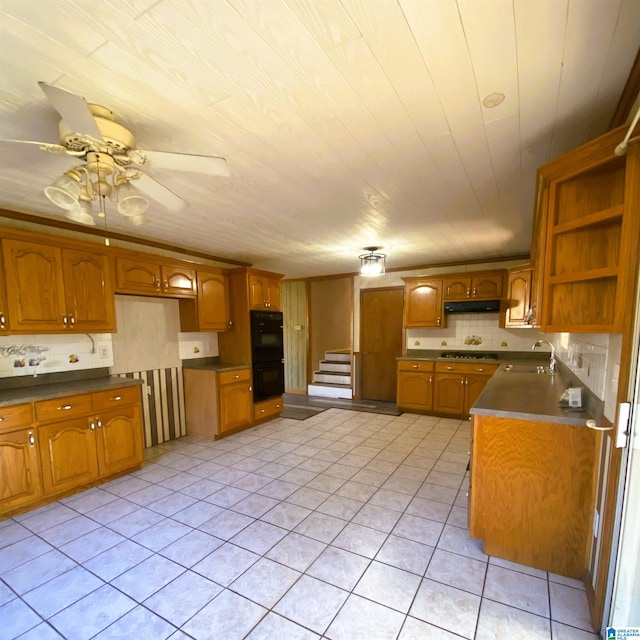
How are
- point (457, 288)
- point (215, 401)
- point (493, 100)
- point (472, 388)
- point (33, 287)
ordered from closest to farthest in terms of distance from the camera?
point (493, 100), point (33, 287), point (215, 401), point (472, 388), point (457, 288)

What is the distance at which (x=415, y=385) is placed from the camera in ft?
16.2

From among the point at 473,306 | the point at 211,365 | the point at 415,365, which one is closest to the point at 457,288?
the point at 473,306

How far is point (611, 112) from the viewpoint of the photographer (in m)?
1.46

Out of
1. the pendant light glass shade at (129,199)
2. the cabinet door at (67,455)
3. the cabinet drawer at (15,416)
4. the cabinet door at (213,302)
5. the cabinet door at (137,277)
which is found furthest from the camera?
the cabinet door at (213,302)

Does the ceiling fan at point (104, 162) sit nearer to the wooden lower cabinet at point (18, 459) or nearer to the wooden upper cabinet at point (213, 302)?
the wooden lower cabinet at point (18, 459)

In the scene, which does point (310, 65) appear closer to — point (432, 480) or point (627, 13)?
point (627, 13)

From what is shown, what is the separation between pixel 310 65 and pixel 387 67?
0.95 feet

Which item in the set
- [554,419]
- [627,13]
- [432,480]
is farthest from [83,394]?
[627,13]

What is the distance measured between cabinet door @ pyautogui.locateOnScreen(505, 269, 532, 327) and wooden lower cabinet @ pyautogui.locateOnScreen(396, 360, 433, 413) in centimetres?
133

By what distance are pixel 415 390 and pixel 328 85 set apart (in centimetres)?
443

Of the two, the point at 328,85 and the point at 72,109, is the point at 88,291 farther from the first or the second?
the point at 328,85

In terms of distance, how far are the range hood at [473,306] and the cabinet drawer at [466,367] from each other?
77 cm

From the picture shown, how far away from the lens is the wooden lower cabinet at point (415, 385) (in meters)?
4.84

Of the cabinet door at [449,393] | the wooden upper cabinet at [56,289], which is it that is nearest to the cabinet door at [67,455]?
the wooden upper cabinet at [56,289]
